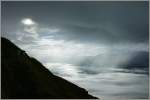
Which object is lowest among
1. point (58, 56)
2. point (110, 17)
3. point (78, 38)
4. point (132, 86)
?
point (132, 86)

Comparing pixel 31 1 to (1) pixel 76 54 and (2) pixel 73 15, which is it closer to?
(2) pixel 73 15

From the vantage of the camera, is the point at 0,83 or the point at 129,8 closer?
the point at 0,83

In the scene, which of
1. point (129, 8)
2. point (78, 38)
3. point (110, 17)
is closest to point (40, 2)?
point (78, 38)

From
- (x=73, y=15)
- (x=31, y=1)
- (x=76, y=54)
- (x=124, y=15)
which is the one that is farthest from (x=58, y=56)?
(x=124, y=15)

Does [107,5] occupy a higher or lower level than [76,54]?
higher

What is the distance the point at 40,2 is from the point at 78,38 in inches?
34.4

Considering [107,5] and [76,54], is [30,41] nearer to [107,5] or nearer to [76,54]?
[76,54]

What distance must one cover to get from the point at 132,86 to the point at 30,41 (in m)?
1.86

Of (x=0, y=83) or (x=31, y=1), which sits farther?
(x=31, y=1)

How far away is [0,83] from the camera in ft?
12.8

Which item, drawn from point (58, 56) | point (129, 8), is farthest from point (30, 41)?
point (129, 8)

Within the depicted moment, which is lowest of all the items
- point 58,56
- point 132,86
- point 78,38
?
point 132,86

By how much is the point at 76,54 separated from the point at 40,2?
105 centimetres

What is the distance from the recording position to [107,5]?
4.27m
